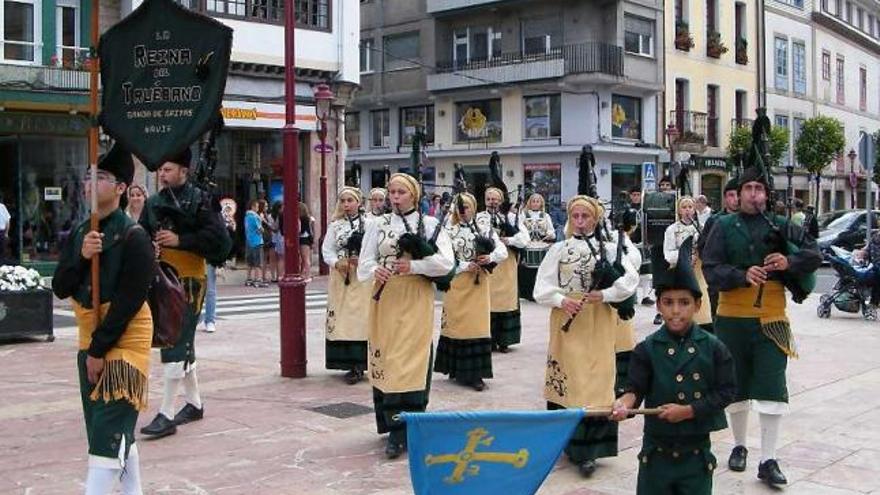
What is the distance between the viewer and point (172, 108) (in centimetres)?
600

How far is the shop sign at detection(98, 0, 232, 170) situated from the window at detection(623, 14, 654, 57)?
29869 millimetres

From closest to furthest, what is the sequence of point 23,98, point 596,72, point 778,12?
point 23,98 < point 596,72 < point 778,12

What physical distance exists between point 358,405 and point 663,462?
4.46 meters

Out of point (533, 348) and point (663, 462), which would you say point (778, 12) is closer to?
point (533, 348)

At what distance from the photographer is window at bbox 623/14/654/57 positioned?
3484 cm

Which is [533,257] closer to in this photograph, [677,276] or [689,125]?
[677,276]

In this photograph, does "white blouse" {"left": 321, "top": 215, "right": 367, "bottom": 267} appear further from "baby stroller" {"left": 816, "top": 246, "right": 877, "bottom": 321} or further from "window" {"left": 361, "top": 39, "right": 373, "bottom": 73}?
"window" {"left": 361, "top": 39, "right": 373, "bottom": 73}

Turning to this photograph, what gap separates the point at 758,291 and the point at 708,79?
34384mm

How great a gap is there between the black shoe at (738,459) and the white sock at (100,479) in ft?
12.9

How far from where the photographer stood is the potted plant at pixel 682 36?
37.1 meters

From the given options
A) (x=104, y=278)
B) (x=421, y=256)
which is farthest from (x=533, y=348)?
(x=104, y=278)

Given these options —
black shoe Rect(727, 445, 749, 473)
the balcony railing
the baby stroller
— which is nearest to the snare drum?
the baby stroller

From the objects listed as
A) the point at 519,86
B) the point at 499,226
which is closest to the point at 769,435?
the point at 499,226

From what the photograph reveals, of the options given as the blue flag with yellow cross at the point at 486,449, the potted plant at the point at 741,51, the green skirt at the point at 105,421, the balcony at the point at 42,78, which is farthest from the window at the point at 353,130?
the blue flag with yellow cross at the point at 486,449
